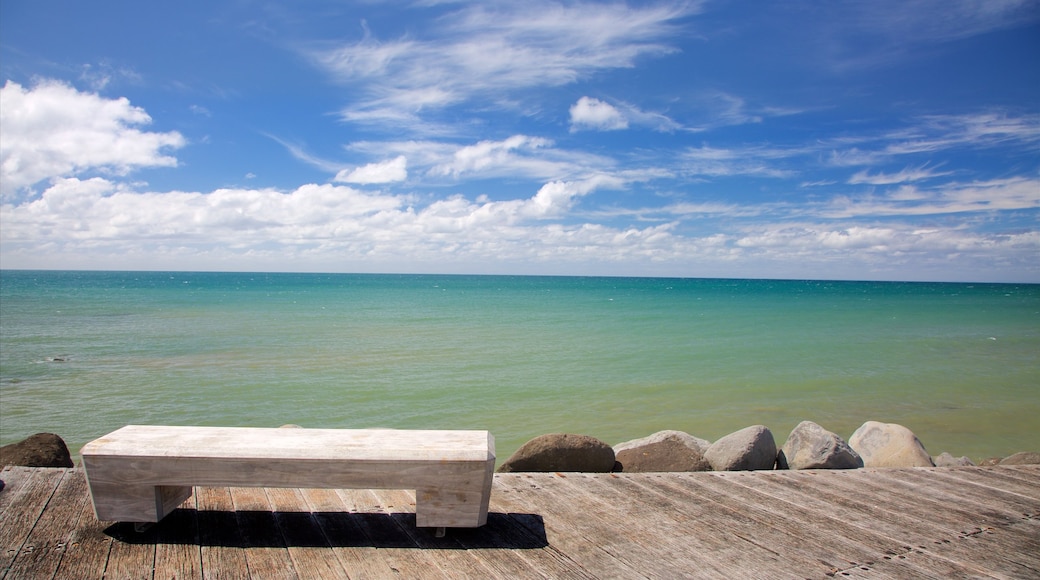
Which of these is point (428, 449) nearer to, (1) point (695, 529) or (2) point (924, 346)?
(1) point (695, 529)

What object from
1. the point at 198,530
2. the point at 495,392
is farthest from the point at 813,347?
the point at 198,530

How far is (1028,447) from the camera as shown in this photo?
9922 mm

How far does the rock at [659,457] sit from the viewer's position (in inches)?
230

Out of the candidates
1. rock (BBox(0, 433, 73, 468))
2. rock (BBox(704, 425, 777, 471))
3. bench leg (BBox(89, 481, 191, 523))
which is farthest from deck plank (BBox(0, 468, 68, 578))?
rock (BBox(704, 425, 777, 471))

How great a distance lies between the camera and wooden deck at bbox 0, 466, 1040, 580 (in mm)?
3240

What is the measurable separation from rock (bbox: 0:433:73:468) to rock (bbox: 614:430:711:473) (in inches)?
215

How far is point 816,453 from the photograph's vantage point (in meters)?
6.29

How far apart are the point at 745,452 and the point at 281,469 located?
15.6 feet

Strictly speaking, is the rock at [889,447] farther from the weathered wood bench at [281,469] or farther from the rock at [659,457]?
the weathered wood bench at [281,469]

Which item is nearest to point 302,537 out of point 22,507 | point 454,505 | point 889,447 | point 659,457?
point 454,505

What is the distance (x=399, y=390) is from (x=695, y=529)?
9951 mm

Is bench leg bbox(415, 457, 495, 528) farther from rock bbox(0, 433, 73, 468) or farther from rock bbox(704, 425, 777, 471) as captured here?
rock bbox(0, 433, 73, 468)

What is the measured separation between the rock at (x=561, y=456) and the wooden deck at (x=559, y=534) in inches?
34.6

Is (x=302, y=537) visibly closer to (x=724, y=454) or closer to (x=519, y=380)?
(x=724, y=454)
